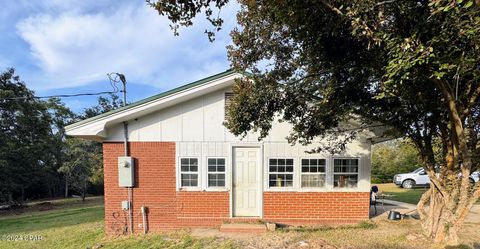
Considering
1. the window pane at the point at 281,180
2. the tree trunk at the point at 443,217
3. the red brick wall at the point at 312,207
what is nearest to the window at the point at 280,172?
the window pane at the point at 281,180

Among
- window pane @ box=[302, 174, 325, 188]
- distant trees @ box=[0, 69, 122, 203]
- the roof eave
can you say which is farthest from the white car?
distant trees @ box=[0, 69, 122, 203]

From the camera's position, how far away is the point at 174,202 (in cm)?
873

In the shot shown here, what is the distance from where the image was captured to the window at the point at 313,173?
895cm

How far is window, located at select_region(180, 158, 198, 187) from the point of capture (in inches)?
347


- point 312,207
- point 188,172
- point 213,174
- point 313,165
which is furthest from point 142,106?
point 312,207

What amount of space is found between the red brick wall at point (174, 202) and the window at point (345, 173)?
0.97ft

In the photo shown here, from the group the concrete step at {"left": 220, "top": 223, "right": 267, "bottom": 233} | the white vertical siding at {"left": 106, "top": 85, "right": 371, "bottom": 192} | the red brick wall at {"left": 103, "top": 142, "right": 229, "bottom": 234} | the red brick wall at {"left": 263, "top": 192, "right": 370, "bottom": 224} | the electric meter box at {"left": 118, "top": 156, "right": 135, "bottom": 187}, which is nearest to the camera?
the concrete step at {"left": 220, "top": 223, "right": 267, "bottom": 233}

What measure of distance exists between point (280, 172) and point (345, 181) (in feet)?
6.43

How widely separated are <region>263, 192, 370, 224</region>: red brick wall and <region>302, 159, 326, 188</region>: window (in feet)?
0.95

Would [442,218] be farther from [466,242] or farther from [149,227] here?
[149,227]

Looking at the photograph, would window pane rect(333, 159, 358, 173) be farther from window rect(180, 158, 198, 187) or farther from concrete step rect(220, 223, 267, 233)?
window rect(180, 158, 198, 187)

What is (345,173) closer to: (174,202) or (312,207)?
(312,207)

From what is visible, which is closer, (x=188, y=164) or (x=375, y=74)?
(x=375, y=74)

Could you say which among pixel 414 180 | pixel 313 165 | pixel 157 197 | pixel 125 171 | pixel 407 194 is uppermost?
pixel 313 165
